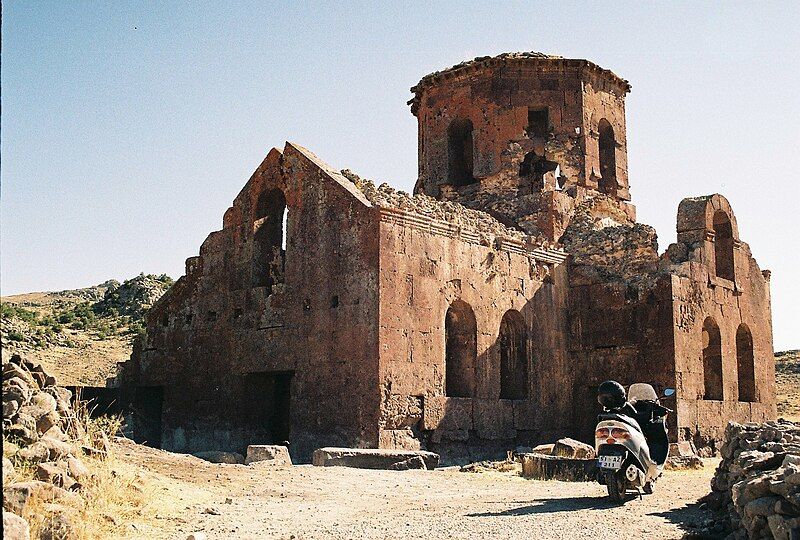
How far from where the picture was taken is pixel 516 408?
52.8 ft

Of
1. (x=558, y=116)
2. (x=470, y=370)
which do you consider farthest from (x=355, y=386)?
(x=558, y=116)

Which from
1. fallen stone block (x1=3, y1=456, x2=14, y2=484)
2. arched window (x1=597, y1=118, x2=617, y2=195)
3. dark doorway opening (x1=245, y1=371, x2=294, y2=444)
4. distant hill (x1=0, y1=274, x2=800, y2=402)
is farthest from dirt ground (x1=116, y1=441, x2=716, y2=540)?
distant hill (x1=0, y1=274, x2=800, y2=402)

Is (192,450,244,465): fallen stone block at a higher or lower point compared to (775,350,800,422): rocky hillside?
lower

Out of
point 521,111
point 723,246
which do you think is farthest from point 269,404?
point 723,246

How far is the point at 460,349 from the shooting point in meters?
15.7

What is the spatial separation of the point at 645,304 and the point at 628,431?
8890 millimetres

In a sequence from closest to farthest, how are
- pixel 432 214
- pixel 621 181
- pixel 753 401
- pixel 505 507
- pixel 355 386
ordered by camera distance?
pixel 505 507 → pixel 355 386 → pixel 432 214 → pixel 753 401 → pixel 621 181

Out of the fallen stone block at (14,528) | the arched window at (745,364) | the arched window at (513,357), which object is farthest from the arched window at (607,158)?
the fallen stone block at (14,528)

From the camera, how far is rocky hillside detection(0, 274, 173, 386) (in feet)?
89.4

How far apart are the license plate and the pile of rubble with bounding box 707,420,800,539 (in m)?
0.89

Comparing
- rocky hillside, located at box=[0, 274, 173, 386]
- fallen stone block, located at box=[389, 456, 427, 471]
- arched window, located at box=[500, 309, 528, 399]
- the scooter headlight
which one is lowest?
fallen stone block, located at box=[389, 456, 427, 471]

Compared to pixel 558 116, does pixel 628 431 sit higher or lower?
lower

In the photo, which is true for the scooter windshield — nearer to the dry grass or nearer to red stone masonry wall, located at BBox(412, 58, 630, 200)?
the dry grass

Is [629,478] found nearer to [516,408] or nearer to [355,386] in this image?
[355,386]
